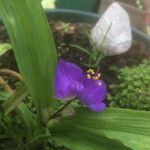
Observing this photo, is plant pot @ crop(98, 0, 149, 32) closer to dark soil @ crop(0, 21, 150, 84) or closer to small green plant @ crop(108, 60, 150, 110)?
dark soil @ crop(0, 21, 150, 84)

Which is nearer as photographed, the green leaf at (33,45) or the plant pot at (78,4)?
the green leaf at (33,45)

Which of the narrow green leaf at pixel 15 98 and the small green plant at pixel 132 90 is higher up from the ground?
the narrow green leaf at pixel 15 98

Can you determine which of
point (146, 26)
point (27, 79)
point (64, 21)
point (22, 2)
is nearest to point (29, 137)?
point (27, 79)

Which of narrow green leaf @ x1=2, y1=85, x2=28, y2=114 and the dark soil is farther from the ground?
narrow green leaf @ x1=2, y1=85, x2=28, y2=114

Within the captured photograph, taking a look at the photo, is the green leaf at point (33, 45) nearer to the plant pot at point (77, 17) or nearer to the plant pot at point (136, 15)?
the plant pot at point (77, 17)

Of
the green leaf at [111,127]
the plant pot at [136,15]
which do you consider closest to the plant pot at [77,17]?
the plant pot at [136,15]

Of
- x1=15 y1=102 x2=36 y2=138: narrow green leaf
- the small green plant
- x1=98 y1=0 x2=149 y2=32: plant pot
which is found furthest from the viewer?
x1=98 y1=0 x2=149 y2=32: plant pot

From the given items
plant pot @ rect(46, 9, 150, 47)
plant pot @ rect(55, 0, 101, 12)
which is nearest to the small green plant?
plant pot @ rect(46, 9, 150, 47)
